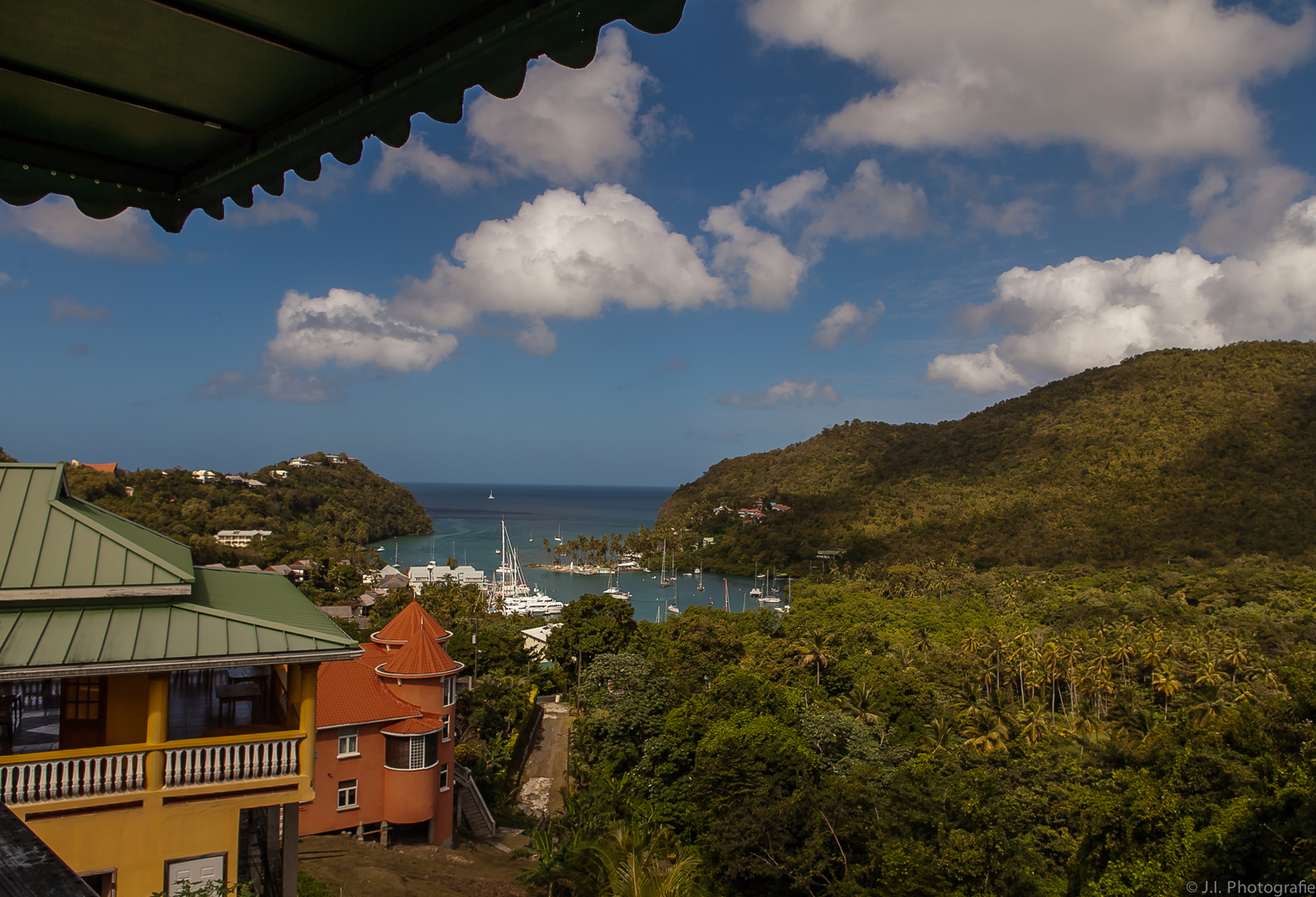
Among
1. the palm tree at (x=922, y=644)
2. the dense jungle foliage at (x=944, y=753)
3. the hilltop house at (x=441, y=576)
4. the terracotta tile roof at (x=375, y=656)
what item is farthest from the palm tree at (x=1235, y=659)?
the hilltop house at (x=441, y=576)

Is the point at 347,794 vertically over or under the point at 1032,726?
over

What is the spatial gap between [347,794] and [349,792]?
0.12ft

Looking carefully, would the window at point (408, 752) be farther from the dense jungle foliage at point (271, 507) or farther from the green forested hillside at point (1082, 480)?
the green forested hillside at point (1082, 480)

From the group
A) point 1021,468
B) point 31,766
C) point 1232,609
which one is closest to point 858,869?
point 31,766

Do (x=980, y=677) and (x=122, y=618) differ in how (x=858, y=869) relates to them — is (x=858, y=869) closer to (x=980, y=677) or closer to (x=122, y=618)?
(x=122, y=618)

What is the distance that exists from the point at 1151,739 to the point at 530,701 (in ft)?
54.4

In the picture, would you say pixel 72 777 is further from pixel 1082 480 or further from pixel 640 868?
pixel 1082 480

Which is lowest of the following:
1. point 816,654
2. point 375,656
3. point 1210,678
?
point 1210,678

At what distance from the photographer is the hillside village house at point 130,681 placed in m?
4.08

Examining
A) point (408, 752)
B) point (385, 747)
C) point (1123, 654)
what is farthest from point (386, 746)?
point (1123, 654)

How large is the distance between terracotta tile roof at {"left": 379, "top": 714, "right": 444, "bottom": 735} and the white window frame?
99 centimetres

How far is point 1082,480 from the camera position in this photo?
67.8 meters

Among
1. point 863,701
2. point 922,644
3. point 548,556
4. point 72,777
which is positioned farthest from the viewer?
point 548,556

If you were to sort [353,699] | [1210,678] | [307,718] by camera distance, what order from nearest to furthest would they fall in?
[307,718] → [353,699] → [1210,678]
